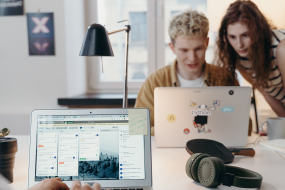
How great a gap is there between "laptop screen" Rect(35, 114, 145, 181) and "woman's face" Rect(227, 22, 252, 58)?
985 mm

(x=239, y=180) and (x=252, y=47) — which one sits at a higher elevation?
(x=252, y=47)

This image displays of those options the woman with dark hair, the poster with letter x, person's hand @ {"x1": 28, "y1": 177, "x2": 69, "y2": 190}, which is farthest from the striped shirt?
the poster with letter x

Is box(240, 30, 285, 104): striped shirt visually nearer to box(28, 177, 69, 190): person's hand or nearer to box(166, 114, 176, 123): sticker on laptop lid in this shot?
box(166, 114, 176, 123): sticker on laptop lid

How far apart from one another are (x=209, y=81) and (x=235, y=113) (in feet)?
1.79

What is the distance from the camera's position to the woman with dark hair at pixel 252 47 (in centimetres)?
143

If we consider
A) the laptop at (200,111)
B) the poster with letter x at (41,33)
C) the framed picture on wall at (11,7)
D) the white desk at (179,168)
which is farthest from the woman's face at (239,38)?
the framed picture on wall at (11,7)

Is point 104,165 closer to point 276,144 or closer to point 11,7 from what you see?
point 276,144

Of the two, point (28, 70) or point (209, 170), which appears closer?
point (209, 170)

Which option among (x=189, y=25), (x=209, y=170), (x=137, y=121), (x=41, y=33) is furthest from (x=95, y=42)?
(x=41, y=33)

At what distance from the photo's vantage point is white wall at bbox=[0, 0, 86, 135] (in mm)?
2049

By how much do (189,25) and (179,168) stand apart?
34.5 inches

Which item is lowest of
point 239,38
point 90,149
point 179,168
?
point 179,168

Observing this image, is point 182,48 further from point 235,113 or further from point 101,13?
point 101,13

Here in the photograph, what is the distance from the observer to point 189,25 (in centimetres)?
147
